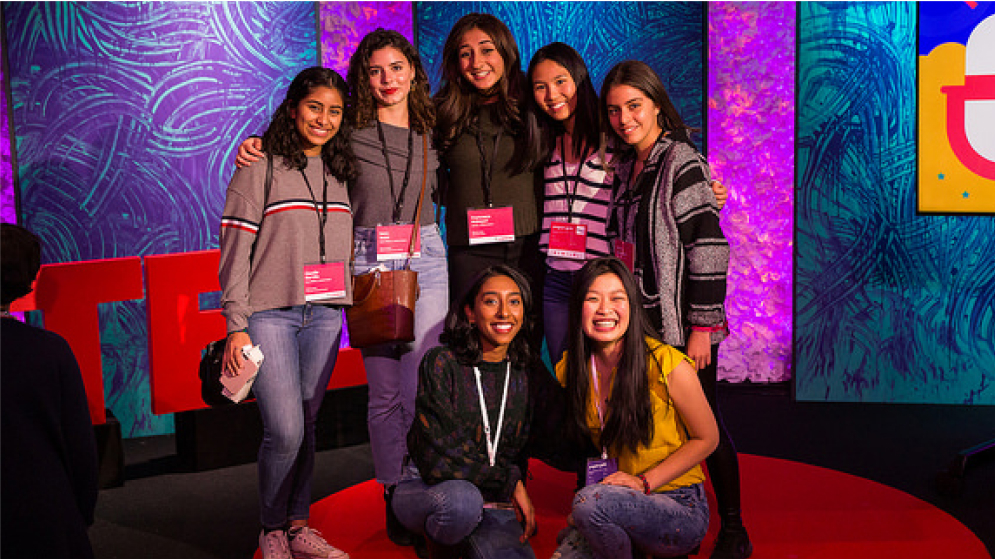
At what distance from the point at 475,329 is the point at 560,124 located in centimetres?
92

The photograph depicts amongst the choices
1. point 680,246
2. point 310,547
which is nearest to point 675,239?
point 680,246

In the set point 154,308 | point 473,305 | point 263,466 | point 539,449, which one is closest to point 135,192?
point 154,308

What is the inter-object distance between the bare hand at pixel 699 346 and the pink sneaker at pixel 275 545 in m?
1.47

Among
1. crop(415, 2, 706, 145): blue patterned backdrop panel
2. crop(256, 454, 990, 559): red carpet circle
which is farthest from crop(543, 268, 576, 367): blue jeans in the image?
crop(415, 2, 706, 145): blue patterned backdrop panel

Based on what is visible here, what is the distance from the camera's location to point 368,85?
3.18 m

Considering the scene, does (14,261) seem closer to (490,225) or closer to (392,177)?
(392,177)

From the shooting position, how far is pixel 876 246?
4867mm

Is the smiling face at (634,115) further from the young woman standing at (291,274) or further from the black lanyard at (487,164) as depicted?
the young woman standing at (291,274)

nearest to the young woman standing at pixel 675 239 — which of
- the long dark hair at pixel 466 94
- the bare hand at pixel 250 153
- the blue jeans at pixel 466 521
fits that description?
the long dark hair at pixel 466 94

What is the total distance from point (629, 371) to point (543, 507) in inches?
43.1

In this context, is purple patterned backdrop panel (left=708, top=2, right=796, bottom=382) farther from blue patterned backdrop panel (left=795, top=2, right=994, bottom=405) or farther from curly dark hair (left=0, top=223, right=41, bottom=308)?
curly dark hair (left=0, top=223, right=41, bottom=308)

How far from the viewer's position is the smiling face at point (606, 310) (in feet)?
8.77

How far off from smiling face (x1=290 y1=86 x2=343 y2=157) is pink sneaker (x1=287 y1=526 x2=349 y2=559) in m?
1.31

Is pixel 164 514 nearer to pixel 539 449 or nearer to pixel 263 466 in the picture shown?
pixel 263 466
